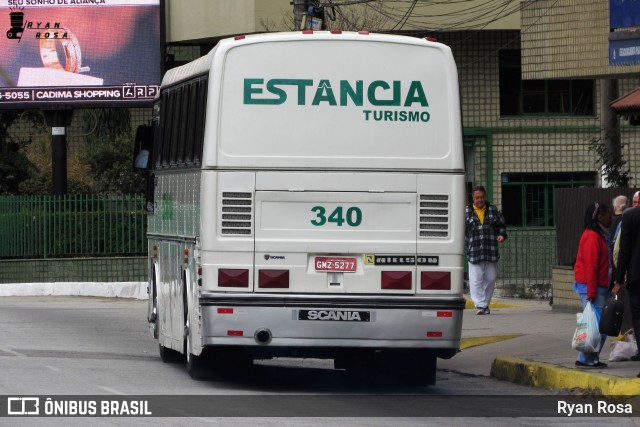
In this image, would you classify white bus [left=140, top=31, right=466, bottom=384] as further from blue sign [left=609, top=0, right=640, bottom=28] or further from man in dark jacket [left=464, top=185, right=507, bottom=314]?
man in dark jacket [left=464, top=185, right=507, bottom=314]

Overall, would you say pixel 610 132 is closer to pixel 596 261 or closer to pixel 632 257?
pixel 596 261

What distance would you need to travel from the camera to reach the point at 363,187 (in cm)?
1412

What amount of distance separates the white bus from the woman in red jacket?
1496 millimetres

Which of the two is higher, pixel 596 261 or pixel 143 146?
pixel 143 146

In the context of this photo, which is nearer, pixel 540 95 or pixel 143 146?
pixel 143 146

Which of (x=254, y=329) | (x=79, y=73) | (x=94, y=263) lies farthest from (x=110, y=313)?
(x=254, y=329)

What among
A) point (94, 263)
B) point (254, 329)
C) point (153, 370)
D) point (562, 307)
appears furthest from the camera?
point (94, 263)

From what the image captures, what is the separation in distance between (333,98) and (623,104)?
270 inches

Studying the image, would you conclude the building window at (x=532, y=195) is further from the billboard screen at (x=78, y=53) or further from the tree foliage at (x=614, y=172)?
the tree foliage at (x=614, y=172)

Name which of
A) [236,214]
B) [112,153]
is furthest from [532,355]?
[112,153]

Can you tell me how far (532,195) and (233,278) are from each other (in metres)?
22.8

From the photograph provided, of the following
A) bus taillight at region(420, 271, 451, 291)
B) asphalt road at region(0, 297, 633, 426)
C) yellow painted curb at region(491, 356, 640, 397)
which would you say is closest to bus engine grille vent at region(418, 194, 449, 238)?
bus taillight at region(420, 271, 451, 291)

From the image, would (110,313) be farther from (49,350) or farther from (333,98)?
(333,98)

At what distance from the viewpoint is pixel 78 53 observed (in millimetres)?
33156
